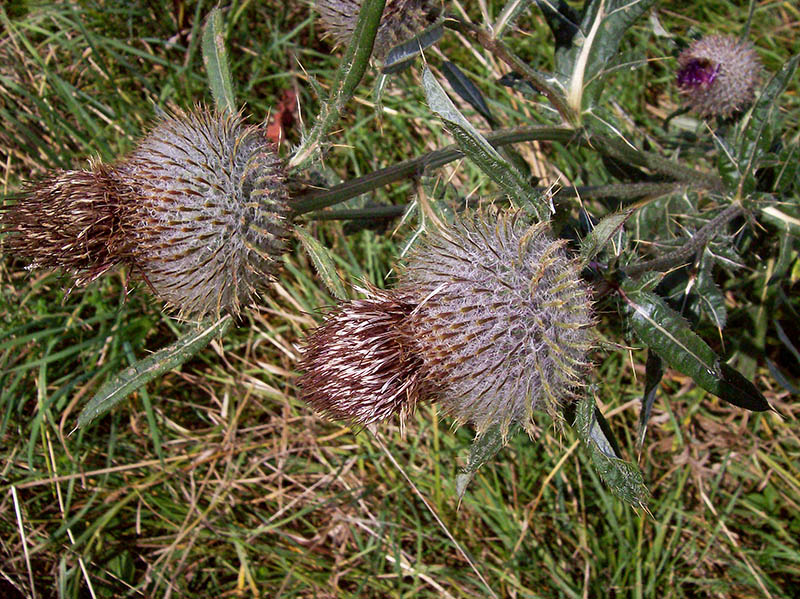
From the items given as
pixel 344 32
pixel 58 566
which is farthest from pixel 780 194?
pixel 58 566

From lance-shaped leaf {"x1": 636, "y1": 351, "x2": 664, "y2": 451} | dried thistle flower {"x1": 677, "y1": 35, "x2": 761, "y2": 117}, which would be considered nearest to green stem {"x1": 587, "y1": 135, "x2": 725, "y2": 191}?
dried thistle flower {"x1": 677, "y1": 35, "x2": 761, "y2": 117}

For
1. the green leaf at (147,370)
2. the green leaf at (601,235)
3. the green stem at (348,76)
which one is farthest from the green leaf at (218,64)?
the green leaf at (601,235)

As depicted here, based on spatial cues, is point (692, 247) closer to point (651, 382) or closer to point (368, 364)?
point (651, 382)

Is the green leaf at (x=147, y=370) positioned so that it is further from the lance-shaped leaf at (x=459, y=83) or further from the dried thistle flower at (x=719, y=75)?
the dried thistle flower at (x=719, y=75)

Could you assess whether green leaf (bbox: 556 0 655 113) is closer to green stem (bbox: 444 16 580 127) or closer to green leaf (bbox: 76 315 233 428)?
green stem (bbox: 444 16 580 127)

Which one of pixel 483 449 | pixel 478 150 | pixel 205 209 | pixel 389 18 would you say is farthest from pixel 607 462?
pixel 389 18

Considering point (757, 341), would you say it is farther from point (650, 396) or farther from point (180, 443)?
point (180, 443)
